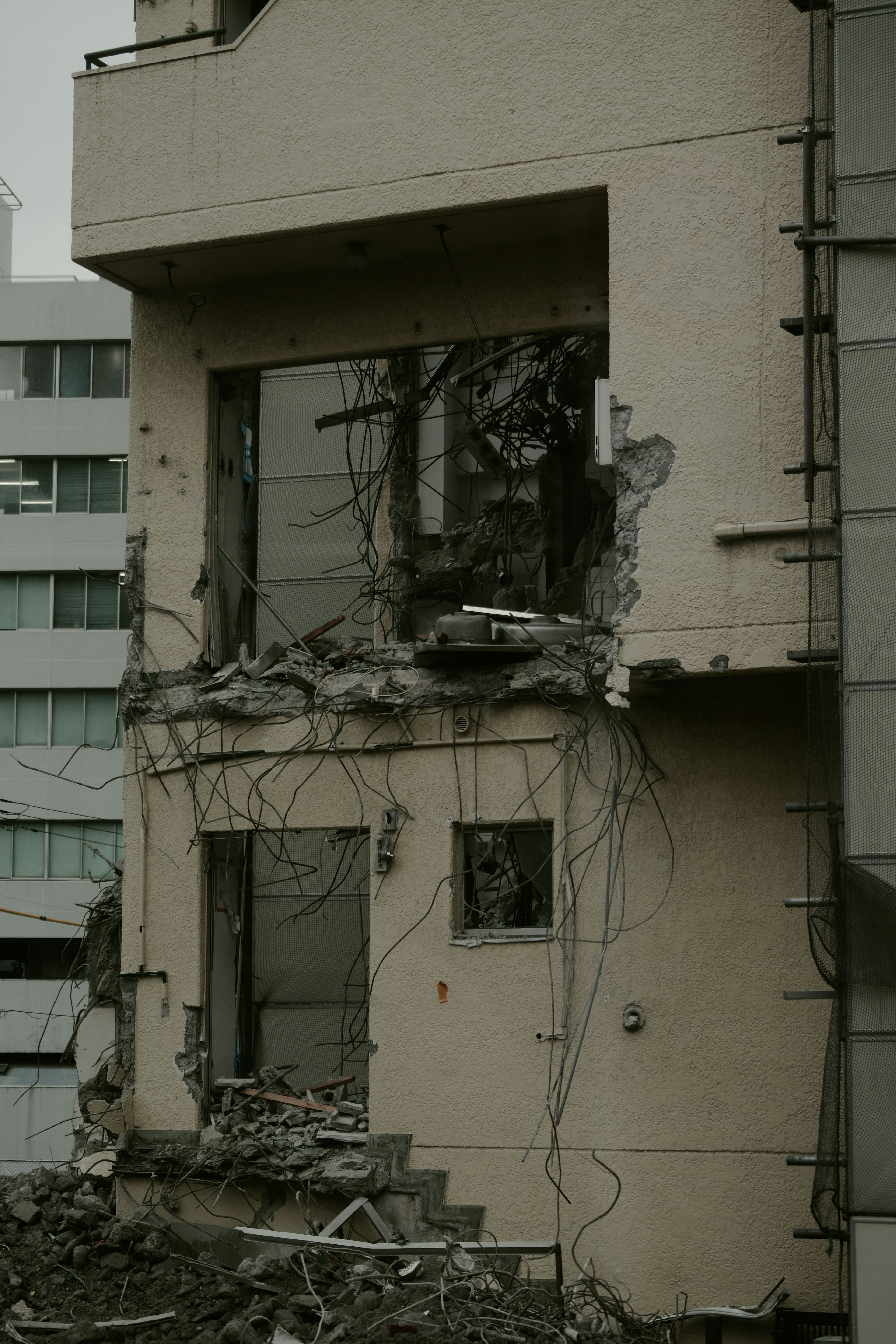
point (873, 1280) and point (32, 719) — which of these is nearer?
point (873, 1280)

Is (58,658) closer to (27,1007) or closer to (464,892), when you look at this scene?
(27,1007)

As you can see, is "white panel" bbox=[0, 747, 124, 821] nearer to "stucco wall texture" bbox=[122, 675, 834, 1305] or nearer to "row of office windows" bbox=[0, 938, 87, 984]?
"row of office windows" bbox=[0, 938, 87, 984]

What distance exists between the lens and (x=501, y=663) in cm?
798

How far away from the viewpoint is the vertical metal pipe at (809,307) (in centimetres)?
636

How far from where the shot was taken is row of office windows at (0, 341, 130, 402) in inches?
1265

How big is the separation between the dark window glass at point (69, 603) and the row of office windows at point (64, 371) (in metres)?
4.34

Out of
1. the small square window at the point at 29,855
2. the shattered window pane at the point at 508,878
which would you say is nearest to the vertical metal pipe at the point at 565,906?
the shattered window pane at the point at 508,878

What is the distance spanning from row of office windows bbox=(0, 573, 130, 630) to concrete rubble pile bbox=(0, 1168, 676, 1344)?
2384 cm

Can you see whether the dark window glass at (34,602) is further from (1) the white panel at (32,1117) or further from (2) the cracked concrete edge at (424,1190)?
(2) the cracked concrete edge at (424,1190)

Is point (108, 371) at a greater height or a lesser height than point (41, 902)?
greater

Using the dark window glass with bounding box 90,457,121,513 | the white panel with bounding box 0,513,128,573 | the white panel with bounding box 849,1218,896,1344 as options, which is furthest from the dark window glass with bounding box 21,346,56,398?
the white panel with bounding box 849,1218,896,1344

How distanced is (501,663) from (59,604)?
25284 mm

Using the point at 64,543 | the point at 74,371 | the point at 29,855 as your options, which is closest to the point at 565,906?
the point at 29,855

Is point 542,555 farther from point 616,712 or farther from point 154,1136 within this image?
point 154,1136
